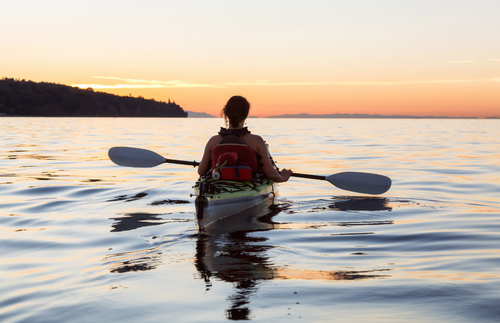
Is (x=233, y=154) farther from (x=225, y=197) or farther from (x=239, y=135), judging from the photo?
(x=225, y=197)

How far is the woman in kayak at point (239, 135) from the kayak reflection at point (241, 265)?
3.40 feet

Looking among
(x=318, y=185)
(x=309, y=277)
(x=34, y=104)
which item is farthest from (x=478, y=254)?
(x=34, y=104)

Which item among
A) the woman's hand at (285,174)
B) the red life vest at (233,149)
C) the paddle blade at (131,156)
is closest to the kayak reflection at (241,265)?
the red life vest at (233,149)

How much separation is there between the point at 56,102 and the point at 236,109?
538ft

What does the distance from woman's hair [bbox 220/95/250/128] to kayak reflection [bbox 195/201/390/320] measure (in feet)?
5.02

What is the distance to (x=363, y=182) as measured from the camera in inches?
326

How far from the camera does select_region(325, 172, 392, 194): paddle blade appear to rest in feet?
27.1

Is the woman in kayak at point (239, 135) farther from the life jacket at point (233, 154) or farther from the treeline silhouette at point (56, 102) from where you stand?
the treeline silhouette at point (56, 102)

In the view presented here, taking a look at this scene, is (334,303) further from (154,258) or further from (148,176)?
(148,176)

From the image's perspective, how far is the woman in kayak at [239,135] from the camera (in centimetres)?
646

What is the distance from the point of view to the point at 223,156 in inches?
254

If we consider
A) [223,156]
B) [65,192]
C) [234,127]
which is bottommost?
[65,192]

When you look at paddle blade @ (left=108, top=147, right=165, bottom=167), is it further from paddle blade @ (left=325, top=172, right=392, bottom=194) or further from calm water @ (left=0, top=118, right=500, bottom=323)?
paddle blade @ (left=325, top=172, right=392, bottom=194)

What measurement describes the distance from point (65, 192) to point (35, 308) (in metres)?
5.93
